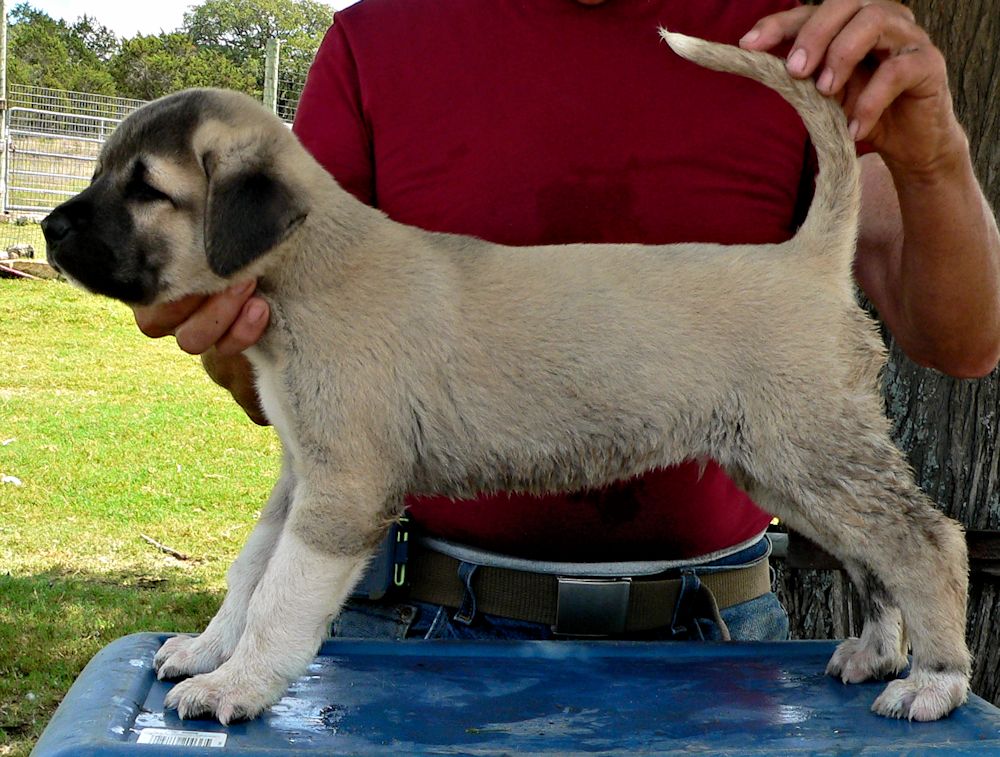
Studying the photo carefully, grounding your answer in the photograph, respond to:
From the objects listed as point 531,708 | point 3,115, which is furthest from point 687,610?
point 3,115

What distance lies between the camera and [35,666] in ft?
22.5

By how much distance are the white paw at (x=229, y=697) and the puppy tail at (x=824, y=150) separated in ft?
5.73

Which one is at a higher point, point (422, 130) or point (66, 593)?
point (422, 130)

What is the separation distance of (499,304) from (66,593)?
19.5 ft

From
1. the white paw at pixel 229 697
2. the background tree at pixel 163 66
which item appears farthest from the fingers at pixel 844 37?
the background tree at pixel 163 66

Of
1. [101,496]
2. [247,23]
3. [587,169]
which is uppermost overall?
[247,23]

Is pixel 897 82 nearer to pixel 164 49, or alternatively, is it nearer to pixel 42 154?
pixel 42 154

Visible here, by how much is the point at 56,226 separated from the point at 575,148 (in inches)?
57.4

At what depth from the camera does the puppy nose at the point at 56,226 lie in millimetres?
2807

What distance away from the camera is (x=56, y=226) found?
9.25ft

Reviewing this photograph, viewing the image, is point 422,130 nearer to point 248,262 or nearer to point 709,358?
point 248,262

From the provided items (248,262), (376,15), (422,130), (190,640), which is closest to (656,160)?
(422,130)

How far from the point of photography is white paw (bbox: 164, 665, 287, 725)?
2594mm

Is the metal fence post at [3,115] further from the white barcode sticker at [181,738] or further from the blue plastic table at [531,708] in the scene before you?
the white barcode sticker at [181,738]
